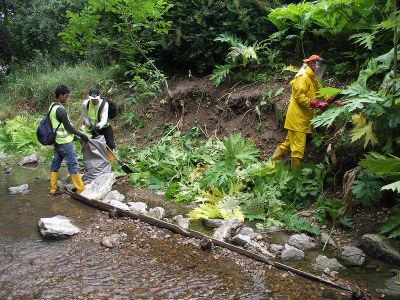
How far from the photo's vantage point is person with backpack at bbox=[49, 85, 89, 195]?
7.20 m

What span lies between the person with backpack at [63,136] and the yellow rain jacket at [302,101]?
3.86m

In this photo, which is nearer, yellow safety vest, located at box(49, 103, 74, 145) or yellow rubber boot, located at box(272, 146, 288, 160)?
yellow safety vest, located at box(49, 103, 74, 145)

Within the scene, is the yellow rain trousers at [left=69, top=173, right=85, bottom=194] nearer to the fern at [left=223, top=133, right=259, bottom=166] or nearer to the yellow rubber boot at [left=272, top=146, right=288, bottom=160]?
the fern at [left=223, top=133, right=259, bottom=166]

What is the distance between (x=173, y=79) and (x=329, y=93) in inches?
285

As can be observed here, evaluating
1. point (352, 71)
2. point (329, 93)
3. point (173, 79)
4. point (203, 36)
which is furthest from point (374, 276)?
point (173, 79)

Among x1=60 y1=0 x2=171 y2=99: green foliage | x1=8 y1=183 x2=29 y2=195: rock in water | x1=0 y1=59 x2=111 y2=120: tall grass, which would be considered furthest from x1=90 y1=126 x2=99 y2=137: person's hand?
x1=0 y1=59 x2=111 y2=120: tall grass

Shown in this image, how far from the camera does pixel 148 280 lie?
464 centimetres

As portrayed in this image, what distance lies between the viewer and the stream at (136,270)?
4.36 m

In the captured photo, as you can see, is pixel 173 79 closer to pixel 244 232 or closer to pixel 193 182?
pixel 193 182

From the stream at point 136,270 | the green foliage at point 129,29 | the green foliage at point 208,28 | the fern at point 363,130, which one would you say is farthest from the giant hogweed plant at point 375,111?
the green foliage at point 129,29

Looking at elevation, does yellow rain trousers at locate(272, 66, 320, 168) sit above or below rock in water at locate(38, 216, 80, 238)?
above

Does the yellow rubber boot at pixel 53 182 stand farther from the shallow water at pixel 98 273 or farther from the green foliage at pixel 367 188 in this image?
the green foliage at pixel 367 188

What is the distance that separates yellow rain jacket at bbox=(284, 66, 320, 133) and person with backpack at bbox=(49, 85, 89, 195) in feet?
12.7

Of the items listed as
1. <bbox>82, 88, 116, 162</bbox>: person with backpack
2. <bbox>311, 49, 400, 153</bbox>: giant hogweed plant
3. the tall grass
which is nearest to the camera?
<bbox>311, 49, 400, 153</bbox>: giant hogweed plant
